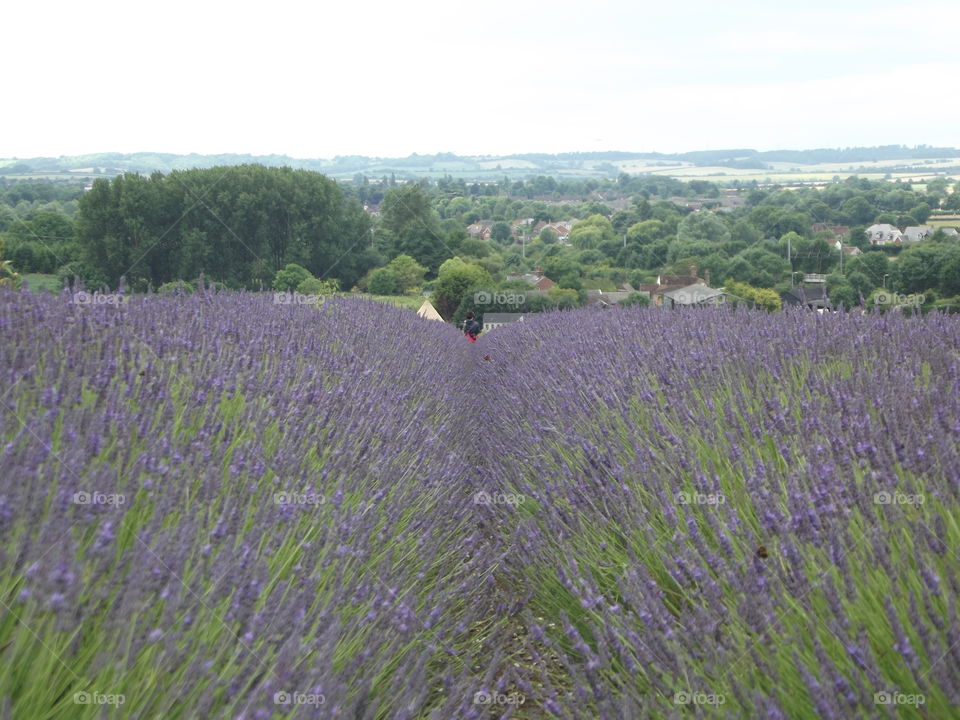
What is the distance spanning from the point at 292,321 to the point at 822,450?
9.97ft

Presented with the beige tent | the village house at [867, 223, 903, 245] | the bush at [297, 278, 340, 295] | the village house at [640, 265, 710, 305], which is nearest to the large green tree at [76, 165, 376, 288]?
the beige tent

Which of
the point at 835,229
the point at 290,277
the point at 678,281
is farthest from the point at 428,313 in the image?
the point at 835,229

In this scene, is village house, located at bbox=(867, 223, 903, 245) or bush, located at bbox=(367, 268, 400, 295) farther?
bush, located at bbox=(367, 268, 400, 295)

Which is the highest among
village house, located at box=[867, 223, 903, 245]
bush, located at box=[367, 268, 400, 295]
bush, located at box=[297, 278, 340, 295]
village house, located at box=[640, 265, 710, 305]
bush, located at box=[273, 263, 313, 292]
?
bush, located at box=[297, 278, 340, 295]

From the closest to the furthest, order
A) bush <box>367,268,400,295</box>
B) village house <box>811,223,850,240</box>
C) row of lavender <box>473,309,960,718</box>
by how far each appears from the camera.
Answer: row of lavender <box>473,309,960,718</box>
bush <box>367,268,400,295</box>
village house <box>811,223,850,240</box>

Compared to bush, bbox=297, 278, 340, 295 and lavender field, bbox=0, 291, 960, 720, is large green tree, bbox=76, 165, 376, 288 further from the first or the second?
lavender field, bbox=0, 291, 960, 720

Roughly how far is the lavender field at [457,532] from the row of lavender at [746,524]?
11 millimetres

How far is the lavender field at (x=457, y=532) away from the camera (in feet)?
4.17

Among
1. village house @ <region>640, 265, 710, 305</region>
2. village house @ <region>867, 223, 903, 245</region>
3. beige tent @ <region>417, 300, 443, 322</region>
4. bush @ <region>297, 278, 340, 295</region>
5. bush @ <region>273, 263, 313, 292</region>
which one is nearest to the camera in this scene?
bush @ <region>297, 278, 340, 295</region>

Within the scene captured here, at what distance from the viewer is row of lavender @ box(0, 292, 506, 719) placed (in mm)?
1202

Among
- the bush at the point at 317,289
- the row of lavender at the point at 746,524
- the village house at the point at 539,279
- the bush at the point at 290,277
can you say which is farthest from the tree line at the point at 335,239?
the row of lavender at the point at 746,524

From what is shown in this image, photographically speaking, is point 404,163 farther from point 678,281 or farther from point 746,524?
point 746,524

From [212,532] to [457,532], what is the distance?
1575 mm

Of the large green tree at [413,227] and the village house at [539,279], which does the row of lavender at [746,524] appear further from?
the village house at [539,279]
